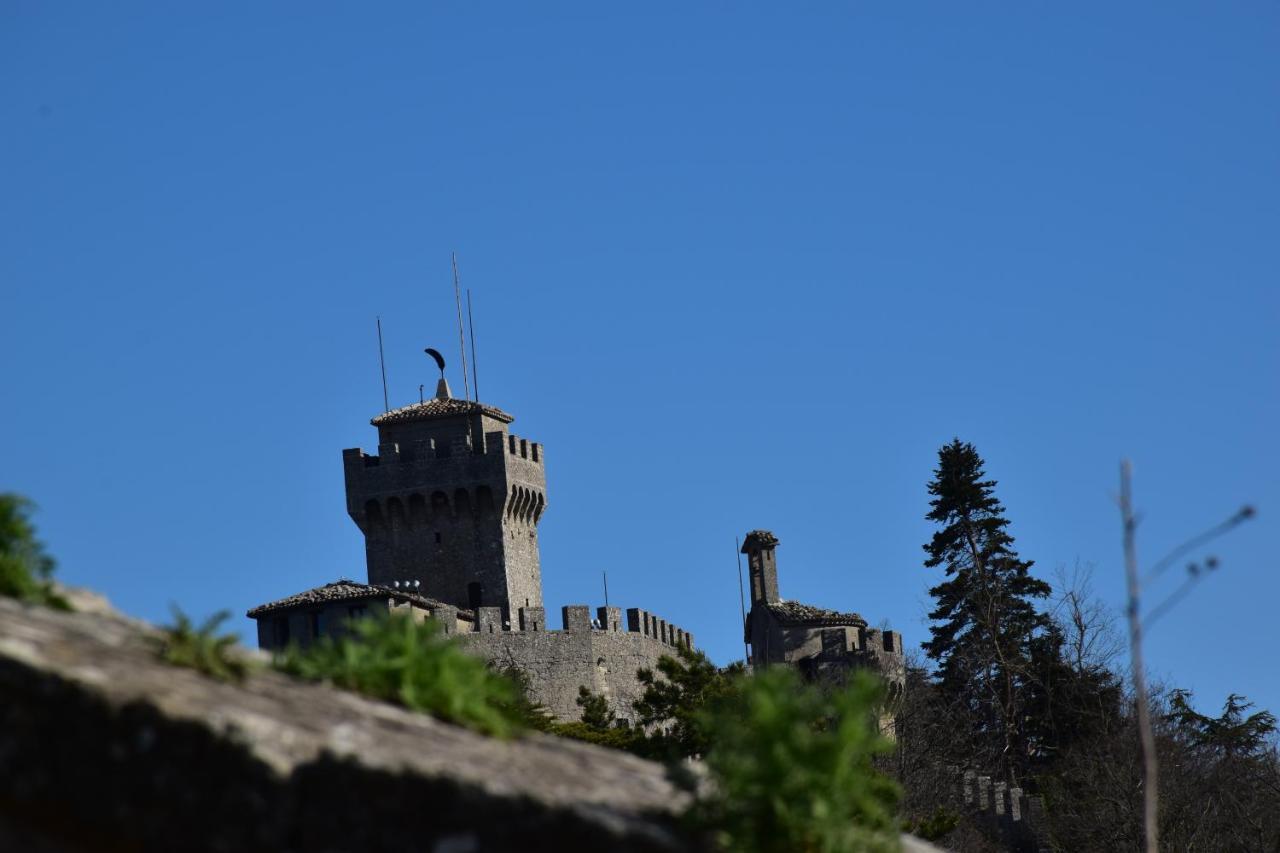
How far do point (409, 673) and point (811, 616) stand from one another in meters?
60.9

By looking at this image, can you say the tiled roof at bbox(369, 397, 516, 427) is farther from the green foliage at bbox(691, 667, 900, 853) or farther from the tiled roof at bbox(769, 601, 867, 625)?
the green foliage at bbox(691, 667, 900, 853)

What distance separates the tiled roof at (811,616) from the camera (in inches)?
2751

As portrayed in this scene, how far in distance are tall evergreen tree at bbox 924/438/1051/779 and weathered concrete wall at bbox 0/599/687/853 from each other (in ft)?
199

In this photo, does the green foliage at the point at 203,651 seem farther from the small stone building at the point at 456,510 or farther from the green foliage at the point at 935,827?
the small stone building at the point at 456,510

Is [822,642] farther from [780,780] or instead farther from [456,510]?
[780,780]

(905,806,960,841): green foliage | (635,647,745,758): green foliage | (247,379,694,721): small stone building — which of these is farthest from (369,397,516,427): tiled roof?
(905,806,960,841): green foliage

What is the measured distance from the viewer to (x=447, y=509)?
76.4 meters

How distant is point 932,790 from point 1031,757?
1378 cm

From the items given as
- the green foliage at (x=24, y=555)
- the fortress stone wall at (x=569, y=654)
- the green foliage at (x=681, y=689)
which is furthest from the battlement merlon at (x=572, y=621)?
the green foliage at (x=24, y=555)

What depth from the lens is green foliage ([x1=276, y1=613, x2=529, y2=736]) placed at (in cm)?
946

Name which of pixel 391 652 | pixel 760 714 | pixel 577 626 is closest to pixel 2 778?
pixel 391 652

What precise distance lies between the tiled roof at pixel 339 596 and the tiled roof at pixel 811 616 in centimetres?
1130

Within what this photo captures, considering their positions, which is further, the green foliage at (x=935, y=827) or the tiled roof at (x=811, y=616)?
the tiled roof at (x=811, y=616)

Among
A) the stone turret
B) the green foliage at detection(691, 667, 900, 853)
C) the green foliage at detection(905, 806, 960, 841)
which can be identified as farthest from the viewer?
the stone turret
